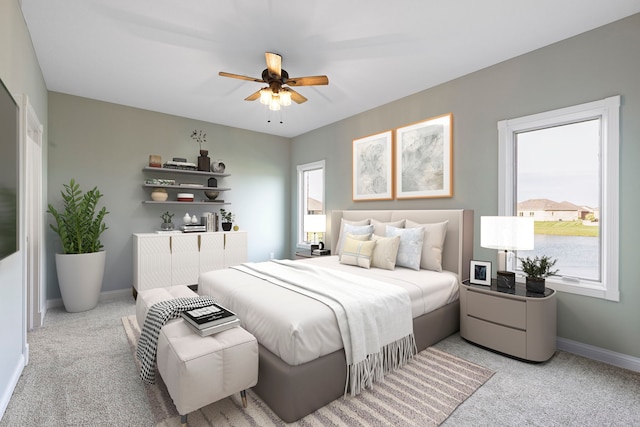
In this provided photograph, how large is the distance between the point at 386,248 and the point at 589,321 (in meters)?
1.78

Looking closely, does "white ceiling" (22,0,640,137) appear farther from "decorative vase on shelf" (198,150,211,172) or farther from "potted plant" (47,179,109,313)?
"potted plant" (47,179,109,313)

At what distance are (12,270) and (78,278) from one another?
1.70m

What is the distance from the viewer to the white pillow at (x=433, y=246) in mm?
3215

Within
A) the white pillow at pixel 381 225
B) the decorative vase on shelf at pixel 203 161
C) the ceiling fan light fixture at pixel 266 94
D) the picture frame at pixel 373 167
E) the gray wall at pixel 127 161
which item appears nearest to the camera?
the ceiling fan light fixture at pixel 266 94

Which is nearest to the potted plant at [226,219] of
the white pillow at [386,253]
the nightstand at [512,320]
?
the white pillow at [386,253]

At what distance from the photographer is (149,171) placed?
455 centimetres

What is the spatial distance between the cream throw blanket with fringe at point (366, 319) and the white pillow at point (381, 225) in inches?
46.8

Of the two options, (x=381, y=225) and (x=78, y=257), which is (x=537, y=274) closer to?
(x=381, y=225)

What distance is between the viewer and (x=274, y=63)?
8.68 feet

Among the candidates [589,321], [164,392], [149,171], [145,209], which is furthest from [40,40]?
[589,321]

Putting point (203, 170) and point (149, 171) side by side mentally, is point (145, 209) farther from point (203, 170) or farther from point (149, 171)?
point (203, 170)

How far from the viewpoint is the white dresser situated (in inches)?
159

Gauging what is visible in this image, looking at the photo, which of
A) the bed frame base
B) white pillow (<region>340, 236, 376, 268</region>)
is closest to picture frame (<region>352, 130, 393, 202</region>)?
white pillow (<region>340, 236, 376, 268</region>)

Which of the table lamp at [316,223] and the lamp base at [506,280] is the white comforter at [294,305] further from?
the table lamp at [316,223]
